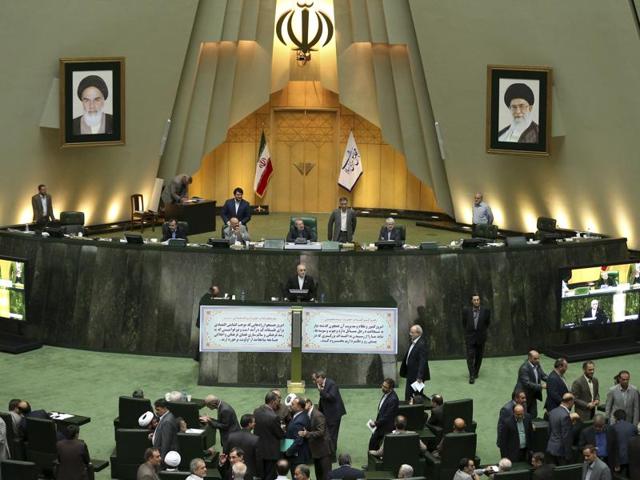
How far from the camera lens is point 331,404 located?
614 inches

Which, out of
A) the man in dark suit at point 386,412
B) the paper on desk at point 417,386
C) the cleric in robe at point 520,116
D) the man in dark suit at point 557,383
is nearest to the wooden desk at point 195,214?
the cleric in robe at point 520,116

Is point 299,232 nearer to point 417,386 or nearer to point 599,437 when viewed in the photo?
point 417,386

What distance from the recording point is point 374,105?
29141 millimetres

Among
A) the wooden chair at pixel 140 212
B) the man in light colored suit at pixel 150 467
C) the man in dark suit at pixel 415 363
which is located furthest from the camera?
the wooden chair at pixel 140 212

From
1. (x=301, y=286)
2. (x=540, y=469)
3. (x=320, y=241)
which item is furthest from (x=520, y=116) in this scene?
(x=540, y=469)

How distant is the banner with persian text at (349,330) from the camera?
1834 cm

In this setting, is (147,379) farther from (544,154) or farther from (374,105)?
(374,105)

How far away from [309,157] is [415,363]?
46.8 feet

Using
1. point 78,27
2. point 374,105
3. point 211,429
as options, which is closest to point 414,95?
point 374,105

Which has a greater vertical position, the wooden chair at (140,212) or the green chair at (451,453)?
the wooden chair at (140,212)

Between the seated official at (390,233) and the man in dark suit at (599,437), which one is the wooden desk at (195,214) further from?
the man in dark suit at (599,437)

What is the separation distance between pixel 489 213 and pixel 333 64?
616 centimetres

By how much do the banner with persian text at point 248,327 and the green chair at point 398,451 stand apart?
13.6 feet

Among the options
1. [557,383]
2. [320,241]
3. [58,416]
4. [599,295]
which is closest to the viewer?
[557,383]
